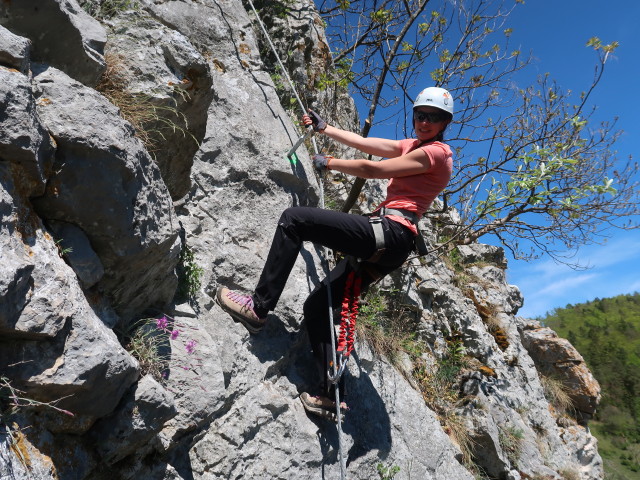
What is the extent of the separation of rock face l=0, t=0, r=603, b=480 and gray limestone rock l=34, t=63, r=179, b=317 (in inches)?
0.4

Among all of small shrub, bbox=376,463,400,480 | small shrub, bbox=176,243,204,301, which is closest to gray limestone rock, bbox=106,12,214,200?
small shrub, bbox=176,243,204,301

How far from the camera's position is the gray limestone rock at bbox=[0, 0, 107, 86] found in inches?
114

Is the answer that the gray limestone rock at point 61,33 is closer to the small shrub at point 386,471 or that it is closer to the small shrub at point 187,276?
the small shrub at point 187,276

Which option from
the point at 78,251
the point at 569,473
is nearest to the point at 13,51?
the point at 78,251

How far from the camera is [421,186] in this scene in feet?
14.0

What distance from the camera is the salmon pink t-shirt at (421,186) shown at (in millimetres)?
4121

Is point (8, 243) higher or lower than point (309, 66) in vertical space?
lower

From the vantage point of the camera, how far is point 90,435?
2.79 meters

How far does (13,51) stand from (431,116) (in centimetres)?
305

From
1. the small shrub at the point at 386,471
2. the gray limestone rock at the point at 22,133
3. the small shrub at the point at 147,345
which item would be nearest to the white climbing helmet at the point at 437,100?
the small shrub at the point at 147,345

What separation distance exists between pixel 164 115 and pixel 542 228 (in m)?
5.98

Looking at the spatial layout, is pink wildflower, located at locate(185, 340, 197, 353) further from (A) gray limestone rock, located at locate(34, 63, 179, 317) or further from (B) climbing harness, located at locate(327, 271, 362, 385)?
(B) climbing harness, located at locate(327, 271, 362, 385)

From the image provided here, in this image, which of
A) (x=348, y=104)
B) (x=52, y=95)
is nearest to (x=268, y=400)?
(x=52, y=95)

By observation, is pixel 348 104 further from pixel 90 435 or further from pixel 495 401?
pixel 90 435
